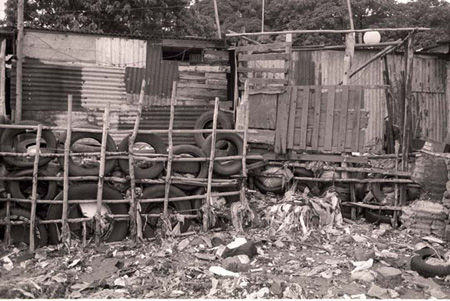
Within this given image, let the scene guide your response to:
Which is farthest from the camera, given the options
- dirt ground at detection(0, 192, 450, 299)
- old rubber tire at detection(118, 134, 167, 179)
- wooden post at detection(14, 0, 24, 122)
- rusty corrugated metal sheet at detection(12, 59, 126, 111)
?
rusty corrugated metal sheet at detection(12, 59, 126, 111)

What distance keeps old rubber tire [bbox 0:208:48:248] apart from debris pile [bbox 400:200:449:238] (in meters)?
6.95

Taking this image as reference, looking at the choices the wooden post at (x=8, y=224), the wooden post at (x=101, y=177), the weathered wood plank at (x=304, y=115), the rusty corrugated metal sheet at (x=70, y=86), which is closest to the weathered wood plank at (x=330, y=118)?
the weathered wood plank at (x=304, y=115)

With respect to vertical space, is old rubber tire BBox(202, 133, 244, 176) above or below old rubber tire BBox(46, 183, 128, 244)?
above

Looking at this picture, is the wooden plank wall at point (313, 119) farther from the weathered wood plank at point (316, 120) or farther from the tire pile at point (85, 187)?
the tire pile at point (85, 187)

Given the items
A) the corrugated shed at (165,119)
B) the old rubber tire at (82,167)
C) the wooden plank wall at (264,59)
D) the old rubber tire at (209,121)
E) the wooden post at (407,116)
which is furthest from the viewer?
the corrugated shed at (165,119)

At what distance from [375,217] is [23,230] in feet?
22.6

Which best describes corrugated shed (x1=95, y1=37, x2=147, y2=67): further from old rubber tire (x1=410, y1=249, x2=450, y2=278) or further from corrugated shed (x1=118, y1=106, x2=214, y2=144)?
old rubber tire (x1=410, y1=249, x2=450, y2=278)

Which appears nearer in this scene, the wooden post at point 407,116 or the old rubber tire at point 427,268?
the old rubber tire at point 427,268

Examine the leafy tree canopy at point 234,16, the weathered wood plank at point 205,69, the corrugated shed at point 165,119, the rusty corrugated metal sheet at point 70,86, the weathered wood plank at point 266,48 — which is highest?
the leafy tree canopy at point 234,16

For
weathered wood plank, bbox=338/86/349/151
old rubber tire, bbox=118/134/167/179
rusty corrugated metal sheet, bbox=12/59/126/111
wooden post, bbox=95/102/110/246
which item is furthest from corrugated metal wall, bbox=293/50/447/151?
wooden post, bbox=95/102/110/246

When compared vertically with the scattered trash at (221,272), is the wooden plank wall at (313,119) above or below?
above

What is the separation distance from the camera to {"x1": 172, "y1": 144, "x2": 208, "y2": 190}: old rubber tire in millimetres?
8617

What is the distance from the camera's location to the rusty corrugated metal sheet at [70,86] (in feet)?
36.4

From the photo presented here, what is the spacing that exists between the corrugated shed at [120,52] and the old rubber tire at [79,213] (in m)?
4.62
